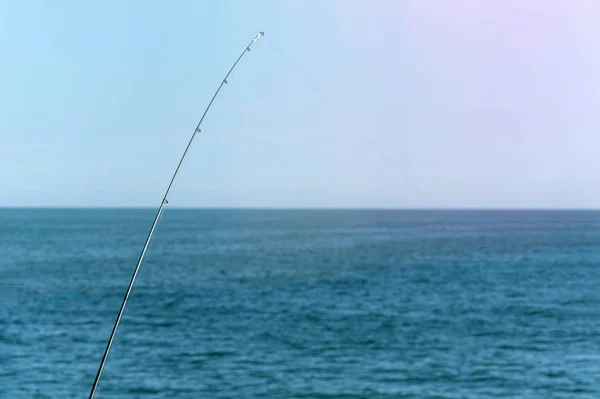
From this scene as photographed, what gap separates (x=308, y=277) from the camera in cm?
4934

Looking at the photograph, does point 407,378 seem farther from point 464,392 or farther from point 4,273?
point 4,273

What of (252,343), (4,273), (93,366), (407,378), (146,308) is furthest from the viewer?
(4,273)

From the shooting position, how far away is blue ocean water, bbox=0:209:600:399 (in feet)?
70.9

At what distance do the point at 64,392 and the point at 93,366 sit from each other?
2783 mm

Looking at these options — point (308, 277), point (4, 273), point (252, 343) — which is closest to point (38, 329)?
point (252, 343)

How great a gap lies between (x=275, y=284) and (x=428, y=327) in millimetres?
16310

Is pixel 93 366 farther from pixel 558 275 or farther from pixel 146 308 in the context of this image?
pixel 558 275

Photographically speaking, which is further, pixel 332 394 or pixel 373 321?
pixel 373 321

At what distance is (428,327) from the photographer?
30500 mm

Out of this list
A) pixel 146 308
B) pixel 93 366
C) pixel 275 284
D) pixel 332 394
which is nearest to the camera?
pixel 332 394

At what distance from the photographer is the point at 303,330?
29.2 meters

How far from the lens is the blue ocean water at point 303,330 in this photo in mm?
21609

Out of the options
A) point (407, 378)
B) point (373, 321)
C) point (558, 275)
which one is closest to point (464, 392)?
point (407, 378)

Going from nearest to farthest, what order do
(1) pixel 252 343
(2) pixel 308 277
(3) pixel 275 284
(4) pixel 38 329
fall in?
(1) pixel 252 343 → (4) pixel 38 329 → (3) pixel 275 284 → (2) pixel 308 277
